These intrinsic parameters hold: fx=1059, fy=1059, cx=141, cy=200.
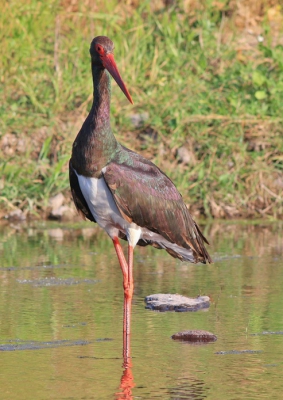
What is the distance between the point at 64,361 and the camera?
513 centimetres

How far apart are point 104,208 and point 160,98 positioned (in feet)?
18.7

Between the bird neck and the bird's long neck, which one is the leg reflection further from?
the bird neck

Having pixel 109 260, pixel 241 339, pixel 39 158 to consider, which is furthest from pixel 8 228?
pixel 241 339

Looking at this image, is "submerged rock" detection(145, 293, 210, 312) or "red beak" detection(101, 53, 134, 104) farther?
"submerged rock" detection(145, 293, 210, 312)

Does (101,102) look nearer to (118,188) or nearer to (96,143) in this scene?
(96,143)

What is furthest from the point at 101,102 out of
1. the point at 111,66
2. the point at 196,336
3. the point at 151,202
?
the point at 196,336

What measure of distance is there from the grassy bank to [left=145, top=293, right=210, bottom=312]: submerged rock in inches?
160

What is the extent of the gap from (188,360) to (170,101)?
6672 millimetres

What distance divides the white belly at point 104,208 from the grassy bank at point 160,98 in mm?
4246

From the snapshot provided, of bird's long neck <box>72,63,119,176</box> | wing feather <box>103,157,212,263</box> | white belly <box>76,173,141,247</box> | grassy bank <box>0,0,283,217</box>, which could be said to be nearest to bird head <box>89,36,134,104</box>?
bird's long neck <box>72,63,119,176</box>

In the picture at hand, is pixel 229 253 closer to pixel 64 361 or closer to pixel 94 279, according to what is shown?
pixel 94 279

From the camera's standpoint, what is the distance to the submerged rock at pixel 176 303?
647 centimetres

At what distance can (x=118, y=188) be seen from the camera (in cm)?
602

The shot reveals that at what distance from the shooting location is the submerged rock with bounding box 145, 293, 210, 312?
6.47 meters
